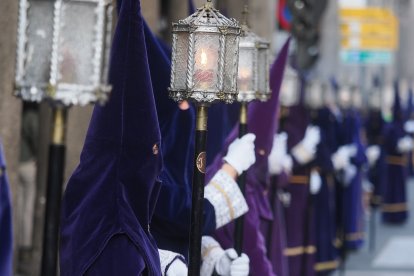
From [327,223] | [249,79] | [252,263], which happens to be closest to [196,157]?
[249,79]

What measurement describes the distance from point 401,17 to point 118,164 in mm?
53397

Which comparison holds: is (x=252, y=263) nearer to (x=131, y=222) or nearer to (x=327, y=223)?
(x=131, y=222)

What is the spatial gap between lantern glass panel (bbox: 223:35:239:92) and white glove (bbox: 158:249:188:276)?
0.78 m

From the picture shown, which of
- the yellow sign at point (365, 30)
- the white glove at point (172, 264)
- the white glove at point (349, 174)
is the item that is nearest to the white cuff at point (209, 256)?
the white glove at point (172, 264)

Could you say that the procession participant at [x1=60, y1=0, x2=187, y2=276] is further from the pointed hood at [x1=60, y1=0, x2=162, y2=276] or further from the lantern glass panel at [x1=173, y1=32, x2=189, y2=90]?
the lantern glass panel at [x1=173, y1=32, x2=189, y2=90]

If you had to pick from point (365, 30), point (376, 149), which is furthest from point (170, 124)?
point (365, 30)

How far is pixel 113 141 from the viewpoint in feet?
12.3

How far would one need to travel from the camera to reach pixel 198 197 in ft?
13.7

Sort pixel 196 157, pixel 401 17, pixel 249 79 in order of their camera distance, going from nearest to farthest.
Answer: pixel 196 157, pixel 249 79, pixel 401 17

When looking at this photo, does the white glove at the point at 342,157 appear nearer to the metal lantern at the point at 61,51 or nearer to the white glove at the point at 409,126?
the white glove at the point at 409,126

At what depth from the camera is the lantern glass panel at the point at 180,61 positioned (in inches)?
163

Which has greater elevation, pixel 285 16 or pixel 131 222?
pixel 285 16

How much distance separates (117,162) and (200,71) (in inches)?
22.7

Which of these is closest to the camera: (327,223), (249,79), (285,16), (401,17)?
(249,79)
